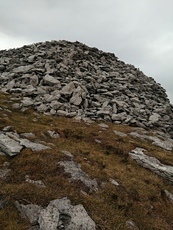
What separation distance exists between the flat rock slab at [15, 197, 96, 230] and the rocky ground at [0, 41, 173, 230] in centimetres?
5

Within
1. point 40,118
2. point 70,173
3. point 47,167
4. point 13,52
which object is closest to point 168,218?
point 70,173

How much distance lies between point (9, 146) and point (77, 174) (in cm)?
637

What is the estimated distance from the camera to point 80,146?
84.5 feet

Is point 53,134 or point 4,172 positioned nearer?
point 4,172

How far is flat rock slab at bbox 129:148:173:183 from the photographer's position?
77.9 ft

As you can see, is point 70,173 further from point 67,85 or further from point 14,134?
point 67,85

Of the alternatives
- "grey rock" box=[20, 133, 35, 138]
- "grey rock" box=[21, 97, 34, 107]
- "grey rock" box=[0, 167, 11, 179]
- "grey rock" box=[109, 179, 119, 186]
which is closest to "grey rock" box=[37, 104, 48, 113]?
"grey rock" box=[21, 97, 34, 107]

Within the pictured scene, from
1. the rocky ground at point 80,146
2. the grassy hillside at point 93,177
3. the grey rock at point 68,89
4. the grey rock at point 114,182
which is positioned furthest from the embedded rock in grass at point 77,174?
the grey rock at point 68,89

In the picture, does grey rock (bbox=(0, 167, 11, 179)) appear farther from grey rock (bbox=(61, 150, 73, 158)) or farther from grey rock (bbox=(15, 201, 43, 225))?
grey rock (bbox=(61, 150, 73, 158))

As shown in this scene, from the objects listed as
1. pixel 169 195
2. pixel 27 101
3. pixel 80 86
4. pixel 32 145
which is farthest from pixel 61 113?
pixel 169 195

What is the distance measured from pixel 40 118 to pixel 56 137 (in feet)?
20.0

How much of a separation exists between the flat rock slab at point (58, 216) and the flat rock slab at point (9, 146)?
6.42m

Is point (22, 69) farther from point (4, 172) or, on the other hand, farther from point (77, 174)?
point (77, 174)

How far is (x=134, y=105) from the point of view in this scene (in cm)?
4197
